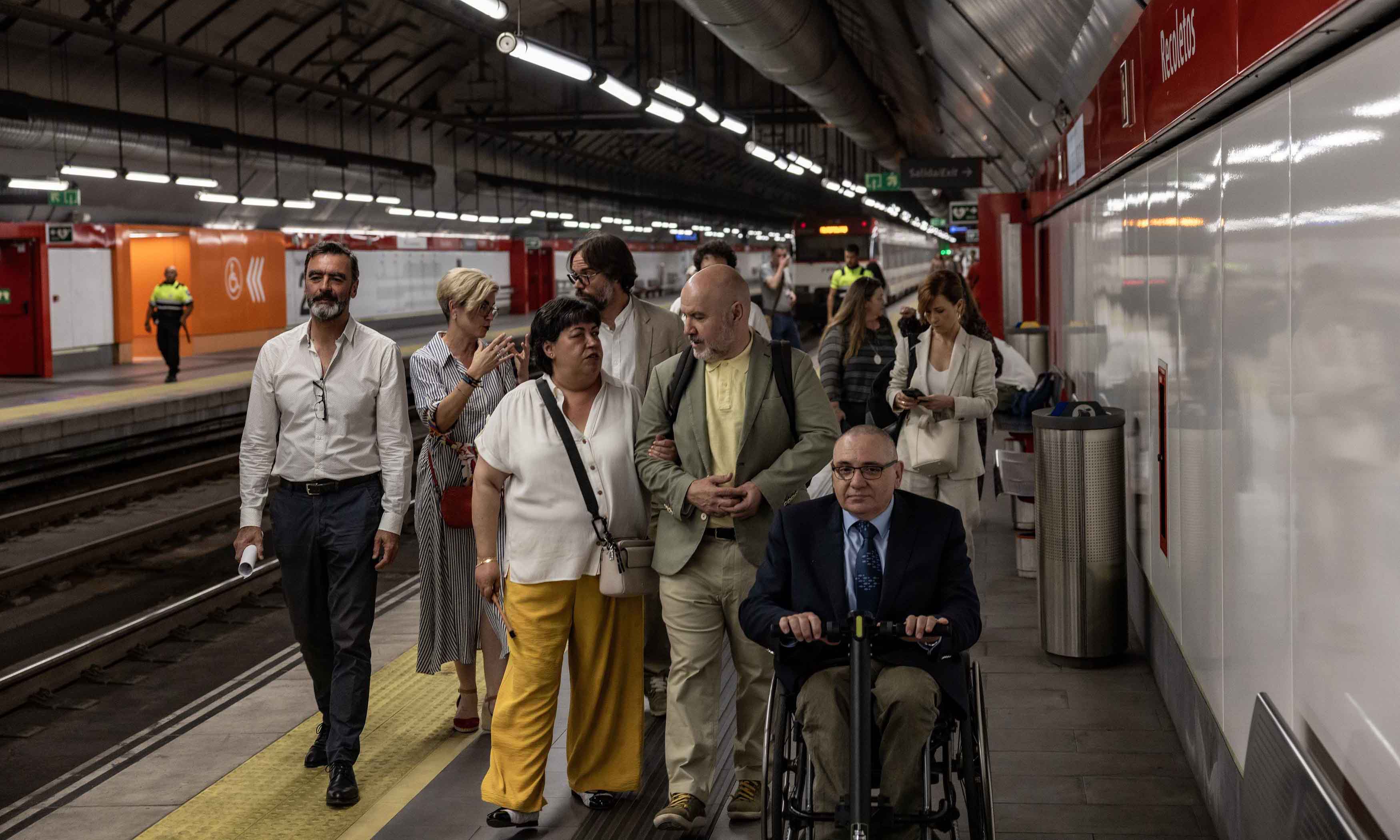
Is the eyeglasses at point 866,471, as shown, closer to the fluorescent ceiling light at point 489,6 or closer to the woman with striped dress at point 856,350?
the woman with striped dress at point 856,350

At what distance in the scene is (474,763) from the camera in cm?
514

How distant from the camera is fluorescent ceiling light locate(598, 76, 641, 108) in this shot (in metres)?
14.0

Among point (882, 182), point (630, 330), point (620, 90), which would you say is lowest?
point (630, 330)

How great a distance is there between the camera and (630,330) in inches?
213

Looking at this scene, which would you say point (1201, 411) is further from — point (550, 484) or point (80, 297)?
point (80, 297)

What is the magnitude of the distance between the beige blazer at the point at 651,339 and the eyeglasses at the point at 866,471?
171 cm

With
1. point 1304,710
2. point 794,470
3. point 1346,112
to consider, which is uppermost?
point 1346,112

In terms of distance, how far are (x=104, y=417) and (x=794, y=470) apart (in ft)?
49.0

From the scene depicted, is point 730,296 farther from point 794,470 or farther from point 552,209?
point 552,209

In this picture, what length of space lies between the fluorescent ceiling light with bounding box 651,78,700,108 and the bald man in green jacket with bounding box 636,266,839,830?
10.7 m

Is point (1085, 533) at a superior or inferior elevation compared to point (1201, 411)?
inferior

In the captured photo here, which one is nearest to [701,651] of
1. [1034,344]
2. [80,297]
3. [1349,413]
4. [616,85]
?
[1349,413]

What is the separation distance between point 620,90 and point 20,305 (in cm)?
1302

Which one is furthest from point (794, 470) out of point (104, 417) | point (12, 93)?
point (12, 93)
